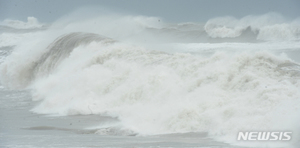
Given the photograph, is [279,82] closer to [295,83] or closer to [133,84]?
[295,83]

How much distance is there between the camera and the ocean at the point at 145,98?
7.62m

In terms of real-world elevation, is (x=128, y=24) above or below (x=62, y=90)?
above

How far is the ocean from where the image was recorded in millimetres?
7621

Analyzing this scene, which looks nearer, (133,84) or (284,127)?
(284,127)

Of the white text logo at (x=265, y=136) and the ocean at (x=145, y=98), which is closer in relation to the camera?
the white text logo at (x=265, y=136)

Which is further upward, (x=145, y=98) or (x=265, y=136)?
(x=145, y=98)

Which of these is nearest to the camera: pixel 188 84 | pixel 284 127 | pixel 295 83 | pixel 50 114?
pixel 284 127

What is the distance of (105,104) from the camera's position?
39.2 feet

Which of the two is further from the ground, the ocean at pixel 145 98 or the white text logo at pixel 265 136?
the ocean at pixel 145 98

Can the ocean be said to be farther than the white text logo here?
Yes

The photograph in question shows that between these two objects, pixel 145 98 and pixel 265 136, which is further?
pixel 145 98

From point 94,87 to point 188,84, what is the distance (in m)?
3.66

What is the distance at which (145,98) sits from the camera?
36.9ft

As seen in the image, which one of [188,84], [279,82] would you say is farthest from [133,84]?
[279,82]
